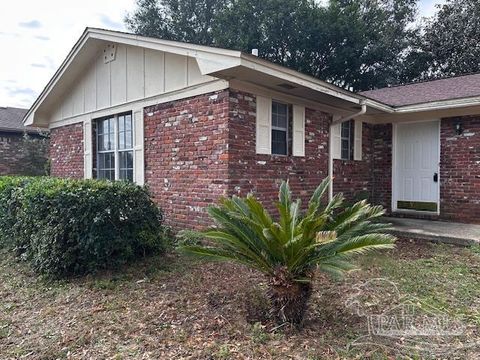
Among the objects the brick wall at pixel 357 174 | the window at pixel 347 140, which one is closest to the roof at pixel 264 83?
the window at pixel 347 140

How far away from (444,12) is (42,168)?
2066 cm

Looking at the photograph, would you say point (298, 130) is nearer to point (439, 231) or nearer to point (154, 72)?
point (154, 72)

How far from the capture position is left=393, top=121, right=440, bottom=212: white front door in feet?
26.7

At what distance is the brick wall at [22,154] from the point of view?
14.8m

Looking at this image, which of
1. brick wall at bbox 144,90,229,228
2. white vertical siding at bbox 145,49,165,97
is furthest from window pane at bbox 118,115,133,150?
white vertical siding at bbox 145,49,165,97

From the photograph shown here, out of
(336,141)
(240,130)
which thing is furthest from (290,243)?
(336,141)

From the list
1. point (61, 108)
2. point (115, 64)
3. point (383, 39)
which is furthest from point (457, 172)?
point (383, 39)

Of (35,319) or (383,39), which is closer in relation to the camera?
(35,319)

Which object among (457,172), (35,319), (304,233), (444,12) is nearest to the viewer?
(304,233)

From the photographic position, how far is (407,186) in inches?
338

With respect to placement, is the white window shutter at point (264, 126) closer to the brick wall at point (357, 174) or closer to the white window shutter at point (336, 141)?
the white window shutter at point (336, 141)

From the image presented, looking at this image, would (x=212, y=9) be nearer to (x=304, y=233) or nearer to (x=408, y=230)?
(x=408, y=230)

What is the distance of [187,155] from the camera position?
6234 mm

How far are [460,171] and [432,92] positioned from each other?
6.79 feet
